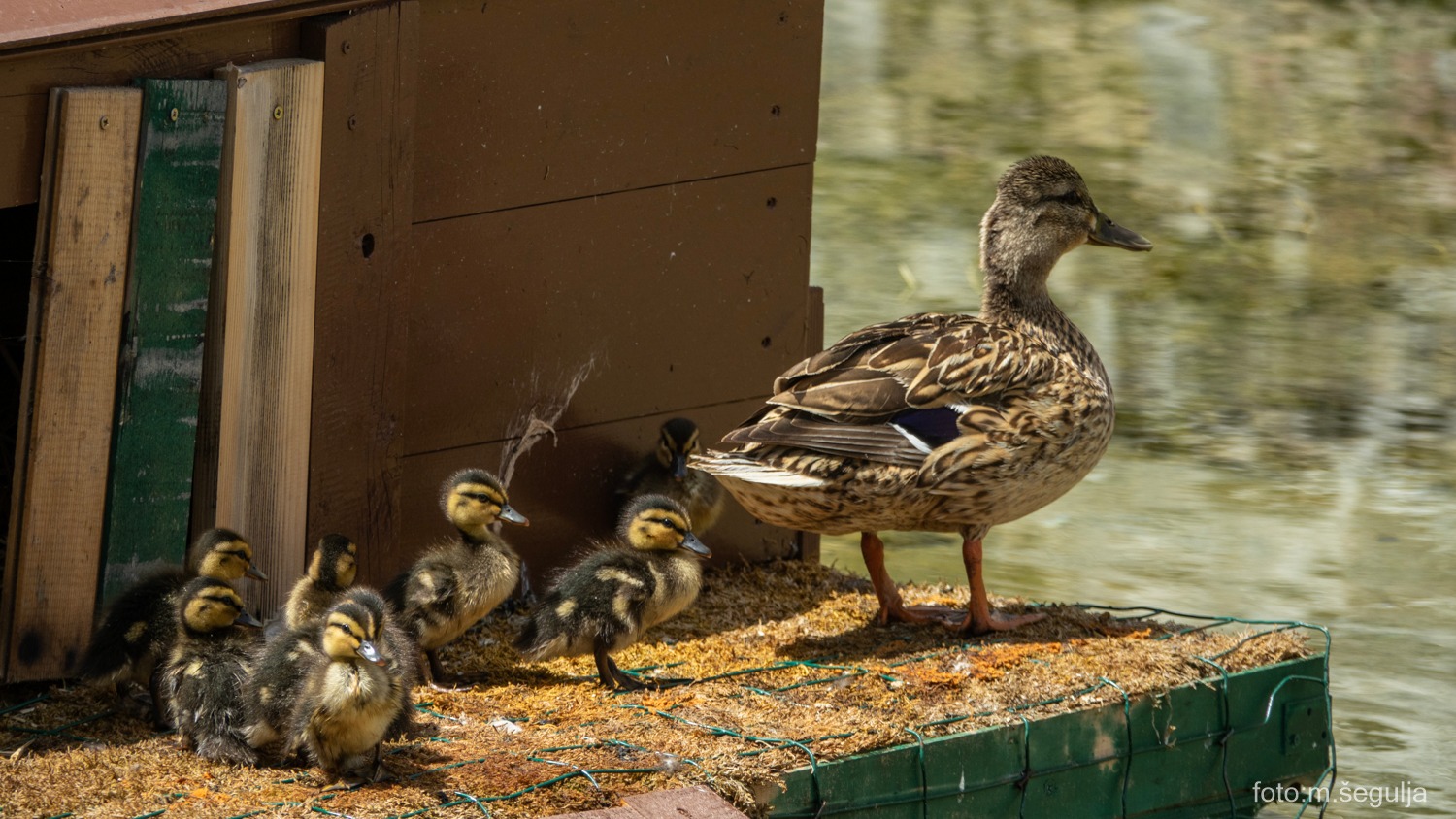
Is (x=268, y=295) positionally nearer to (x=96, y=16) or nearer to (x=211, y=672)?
(x=96, y=16)

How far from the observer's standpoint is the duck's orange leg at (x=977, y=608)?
6.93 meters

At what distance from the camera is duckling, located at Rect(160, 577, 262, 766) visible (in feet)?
17.8

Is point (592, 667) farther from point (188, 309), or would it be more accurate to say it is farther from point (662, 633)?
point (188, 309)

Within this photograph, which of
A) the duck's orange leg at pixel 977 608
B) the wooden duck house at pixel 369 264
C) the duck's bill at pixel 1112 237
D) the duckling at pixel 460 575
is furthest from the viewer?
the duck's bill at pixel 1112 237

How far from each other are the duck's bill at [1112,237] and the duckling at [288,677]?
3.37 m

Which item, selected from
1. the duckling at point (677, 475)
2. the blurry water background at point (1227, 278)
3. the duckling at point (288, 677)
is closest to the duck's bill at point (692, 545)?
the duckling at point (677, 475)

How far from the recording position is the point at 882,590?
7.14 meters

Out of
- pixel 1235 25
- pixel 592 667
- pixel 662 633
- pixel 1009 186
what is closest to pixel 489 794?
pixel 592 667

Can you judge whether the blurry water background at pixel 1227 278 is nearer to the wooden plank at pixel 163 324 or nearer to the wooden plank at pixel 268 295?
the wooden plank at pixel 268 295

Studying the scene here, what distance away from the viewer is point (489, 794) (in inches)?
204

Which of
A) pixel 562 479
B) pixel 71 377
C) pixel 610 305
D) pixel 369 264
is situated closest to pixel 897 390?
pixel 610 305

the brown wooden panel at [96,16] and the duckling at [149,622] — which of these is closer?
the brown wooden panel at [96,16]

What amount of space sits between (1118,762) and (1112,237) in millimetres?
2178

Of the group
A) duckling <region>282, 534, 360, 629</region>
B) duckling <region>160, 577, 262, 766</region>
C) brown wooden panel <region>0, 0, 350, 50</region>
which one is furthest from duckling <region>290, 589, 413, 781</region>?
brown wooden panel <region>0, 0, 350, 50</region>
